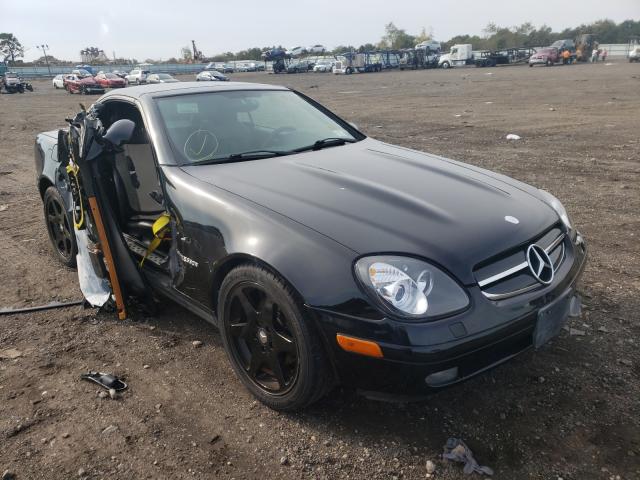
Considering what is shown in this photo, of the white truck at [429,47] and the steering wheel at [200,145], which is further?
the white truck at [429,47]

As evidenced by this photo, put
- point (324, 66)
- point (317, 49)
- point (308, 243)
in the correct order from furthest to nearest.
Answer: point (317, 49), point (324, 66), point (308, 243)

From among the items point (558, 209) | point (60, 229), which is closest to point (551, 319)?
point (558, 209)

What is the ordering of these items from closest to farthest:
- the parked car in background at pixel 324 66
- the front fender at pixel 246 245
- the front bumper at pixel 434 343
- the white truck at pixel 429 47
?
the front bumper at pixel 434 343
the front fender at pixel 246 245
the white truck at pixel 429 47
the parked car in background at pixel 324 66

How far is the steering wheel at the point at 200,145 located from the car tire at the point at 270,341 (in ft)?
2.98

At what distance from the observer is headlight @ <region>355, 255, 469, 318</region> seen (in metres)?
2.06

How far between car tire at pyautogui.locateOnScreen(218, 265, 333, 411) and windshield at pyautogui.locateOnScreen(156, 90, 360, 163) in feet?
3.22

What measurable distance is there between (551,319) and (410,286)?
2.47ft

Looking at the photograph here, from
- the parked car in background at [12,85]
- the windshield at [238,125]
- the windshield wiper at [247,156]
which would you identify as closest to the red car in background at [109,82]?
the parked car in background at [12,85]

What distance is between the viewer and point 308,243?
222cm

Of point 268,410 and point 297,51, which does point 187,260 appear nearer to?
point 268,410

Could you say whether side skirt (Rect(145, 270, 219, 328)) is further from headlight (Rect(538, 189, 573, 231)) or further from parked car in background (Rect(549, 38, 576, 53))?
parked car in background (Rect(549, 38, 576, 53))

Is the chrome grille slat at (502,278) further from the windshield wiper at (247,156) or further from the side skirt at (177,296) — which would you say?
the windshield wiper at (247,156)

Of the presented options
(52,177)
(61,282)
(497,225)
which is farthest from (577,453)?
(52,177)

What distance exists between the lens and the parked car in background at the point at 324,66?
54.6 m
